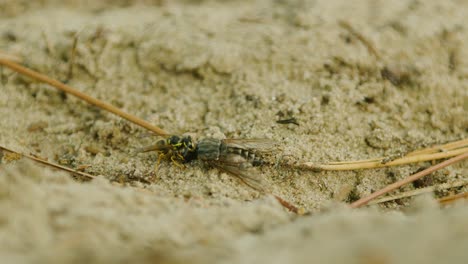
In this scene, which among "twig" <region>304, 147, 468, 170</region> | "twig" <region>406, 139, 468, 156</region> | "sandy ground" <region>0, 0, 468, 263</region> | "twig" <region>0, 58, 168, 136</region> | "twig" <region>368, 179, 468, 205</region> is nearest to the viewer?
"sandy ground" <region>0, 0, 468, 263</region>

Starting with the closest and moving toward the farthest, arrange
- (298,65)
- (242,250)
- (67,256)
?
1. (67,256)
2. (242,250)
3. (298,65)

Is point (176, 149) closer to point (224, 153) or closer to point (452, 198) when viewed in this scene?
point (224, 153)

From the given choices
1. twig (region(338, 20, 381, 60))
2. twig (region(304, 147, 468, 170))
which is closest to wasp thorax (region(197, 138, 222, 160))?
twig (region(304, 147, 468, 170))

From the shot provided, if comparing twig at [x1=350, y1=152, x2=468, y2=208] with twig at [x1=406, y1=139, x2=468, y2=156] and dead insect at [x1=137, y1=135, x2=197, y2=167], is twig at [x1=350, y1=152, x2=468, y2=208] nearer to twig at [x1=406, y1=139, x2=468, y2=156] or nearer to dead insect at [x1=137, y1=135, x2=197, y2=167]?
twig at [x1=406, y1=139, x2=468, y2=156]

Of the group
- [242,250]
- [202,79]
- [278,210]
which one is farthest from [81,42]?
[242,250]

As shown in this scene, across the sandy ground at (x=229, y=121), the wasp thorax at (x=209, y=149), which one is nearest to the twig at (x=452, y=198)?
the sandy ground at (x=229, y=121)

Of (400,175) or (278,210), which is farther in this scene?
(400,175)

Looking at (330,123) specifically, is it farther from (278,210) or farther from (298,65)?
(278,210)
